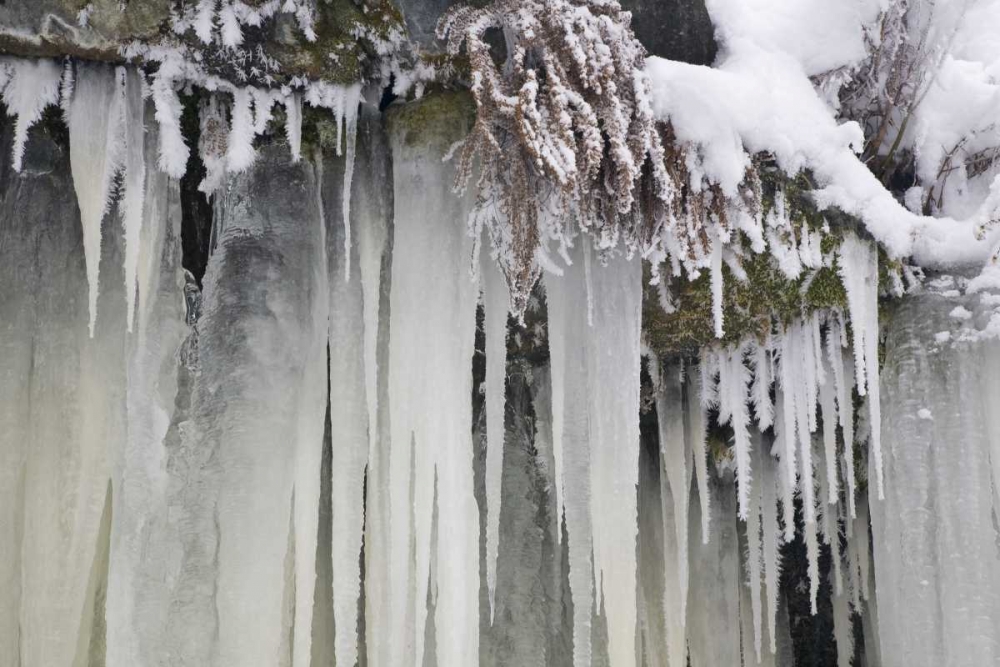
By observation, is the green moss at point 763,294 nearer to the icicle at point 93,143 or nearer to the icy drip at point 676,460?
the icy drip at point 676,460

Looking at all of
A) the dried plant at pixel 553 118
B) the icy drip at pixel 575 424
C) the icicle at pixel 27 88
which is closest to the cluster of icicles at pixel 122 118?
the icicle at pixel 27 88

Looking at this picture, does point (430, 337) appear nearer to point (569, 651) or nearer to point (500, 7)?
point (500, 7)

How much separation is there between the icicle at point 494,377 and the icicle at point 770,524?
1510mm

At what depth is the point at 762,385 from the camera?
3.68 meters

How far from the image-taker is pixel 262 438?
112 inches

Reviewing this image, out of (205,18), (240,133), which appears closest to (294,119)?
(240,133)

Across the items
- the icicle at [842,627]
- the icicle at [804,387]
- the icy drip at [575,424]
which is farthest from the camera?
the icicle at [842,627]

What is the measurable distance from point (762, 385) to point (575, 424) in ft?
3.04

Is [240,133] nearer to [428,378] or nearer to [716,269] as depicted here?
[428,378]

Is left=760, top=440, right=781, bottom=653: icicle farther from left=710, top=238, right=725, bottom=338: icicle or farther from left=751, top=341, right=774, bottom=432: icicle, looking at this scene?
left=710, top=238, right=725, bottom=338: icicle

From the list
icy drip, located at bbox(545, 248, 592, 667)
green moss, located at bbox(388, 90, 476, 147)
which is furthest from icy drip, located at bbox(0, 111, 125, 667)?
icy drip, located at bbox(545, 248, 592, 667)

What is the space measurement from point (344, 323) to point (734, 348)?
147cm

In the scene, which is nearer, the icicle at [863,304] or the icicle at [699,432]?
the icicle at [863,304]

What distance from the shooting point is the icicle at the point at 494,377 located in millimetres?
3078
